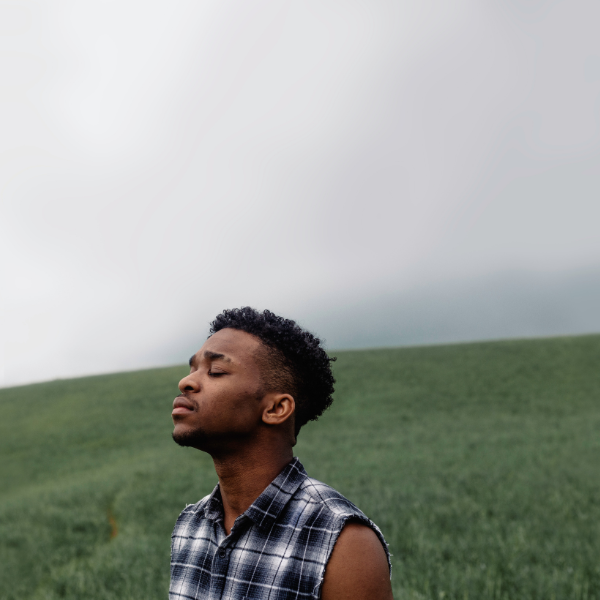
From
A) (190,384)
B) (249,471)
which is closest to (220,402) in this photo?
(190,384)

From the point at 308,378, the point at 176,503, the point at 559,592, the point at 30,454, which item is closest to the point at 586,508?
the point at 559,592

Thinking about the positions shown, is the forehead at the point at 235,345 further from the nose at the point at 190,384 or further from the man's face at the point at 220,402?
the nose at the point at 190,384

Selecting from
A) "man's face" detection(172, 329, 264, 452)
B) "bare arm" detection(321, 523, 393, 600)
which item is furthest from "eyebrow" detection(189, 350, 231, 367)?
"bare arm" detection(321, 523, 393, 600)

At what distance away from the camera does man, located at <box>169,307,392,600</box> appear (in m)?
Result: 1.45

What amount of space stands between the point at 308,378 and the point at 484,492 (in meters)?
9.00

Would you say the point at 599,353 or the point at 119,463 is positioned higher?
the point at 599,353

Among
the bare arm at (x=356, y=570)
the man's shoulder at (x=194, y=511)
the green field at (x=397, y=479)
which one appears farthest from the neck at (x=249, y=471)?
the green field at (x=397, y=479)

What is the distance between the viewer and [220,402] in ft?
5.43

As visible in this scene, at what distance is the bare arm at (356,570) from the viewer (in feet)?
4.56

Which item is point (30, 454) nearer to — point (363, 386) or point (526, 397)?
point (363, 386)

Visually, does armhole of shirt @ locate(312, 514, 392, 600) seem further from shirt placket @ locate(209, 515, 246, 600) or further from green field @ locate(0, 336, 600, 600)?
green field @ locate(0, 336, 600, 600)

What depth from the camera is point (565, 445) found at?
50.2 feet

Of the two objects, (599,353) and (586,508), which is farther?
(599,353)

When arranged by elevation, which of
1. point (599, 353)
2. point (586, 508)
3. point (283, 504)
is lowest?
point (586, 508)
